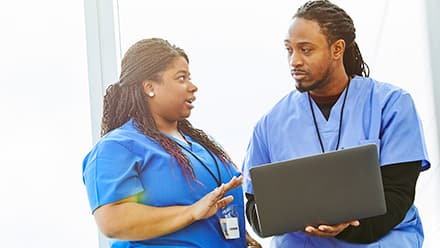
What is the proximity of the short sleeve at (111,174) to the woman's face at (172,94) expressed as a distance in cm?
18

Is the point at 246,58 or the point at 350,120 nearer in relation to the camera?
the point at 350,120

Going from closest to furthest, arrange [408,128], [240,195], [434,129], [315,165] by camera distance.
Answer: [315,165] < [408,128] < [240,195] < [434,129]

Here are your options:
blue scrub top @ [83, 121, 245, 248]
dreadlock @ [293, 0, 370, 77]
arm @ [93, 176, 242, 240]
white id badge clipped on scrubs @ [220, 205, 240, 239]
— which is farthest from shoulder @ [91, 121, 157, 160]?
dreadlock @ [293, 0, 370, 77]

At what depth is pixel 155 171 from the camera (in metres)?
1.96

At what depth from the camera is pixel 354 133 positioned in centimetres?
200

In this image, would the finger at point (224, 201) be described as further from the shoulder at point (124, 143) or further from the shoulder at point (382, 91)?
the shoulder at point (382, 91)

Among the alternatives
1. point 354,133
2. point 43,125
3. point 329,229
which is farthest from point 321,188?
point 43,125

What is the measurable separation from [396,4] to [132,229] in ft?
3.69

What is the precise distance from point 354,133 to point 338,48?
244 millimetres

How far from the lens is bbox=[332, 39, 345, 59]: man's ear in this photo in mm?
2070

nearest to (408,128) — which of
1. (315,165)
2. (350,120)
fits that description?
(350,120)

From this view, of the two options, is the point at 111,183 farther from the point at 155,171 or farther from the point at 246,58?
the point at 246,58

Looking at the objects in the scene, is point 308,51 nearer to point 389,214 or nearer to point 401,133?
point 401,133

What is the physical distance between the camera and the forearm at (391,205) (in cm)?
191
